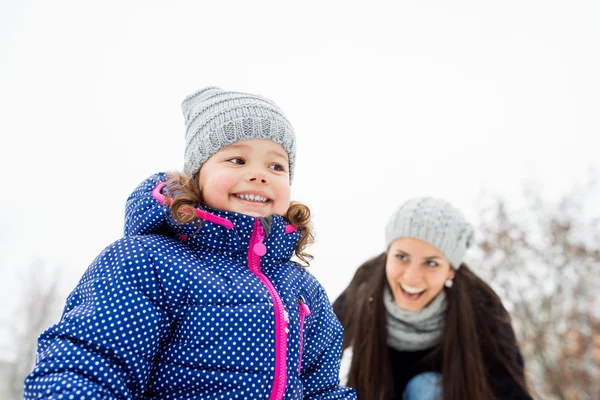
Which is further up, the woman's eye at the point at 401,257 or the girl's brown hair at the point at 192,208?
the girl's brown hair at the point at 192,208

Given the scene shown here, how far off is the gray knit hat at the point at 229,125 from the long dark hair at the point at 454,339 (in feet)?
5.34

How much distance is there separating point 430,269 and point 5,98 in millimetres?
93176

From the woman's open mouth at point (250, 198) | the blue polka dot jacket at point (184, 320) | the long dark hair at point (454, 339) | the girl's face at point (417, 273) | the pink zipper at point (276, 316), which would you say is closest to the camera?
the blue polka dot jacket at point (184, 320)

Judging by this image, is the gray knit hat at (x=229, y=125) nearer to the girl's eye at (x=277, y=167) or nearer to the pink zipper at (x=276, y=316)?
the girl's eye at (x=277, y=167)

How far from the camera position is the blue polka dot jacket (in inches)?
48.1

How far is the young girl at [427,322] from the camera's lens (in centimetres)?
303

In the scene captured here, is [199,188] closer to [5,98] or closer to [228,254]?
[228,254]

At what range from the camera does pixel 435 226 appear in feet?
10.5

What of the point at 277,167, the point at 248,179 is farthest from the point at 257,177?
the point at 277,167

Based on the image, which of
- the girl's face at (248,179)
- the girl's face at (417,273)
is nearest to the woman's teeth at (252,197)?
the girl's face at (248,179)

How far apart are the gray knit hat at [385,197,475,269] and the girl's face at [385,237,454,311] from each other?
0.05 metres

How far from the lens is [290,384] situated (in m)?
1.47

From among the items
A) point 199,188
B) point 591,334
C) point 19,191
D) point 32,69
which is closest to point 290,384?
point 199,188

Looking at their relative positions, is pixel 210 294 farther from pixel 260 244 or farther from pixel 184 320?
pixel 260 244
